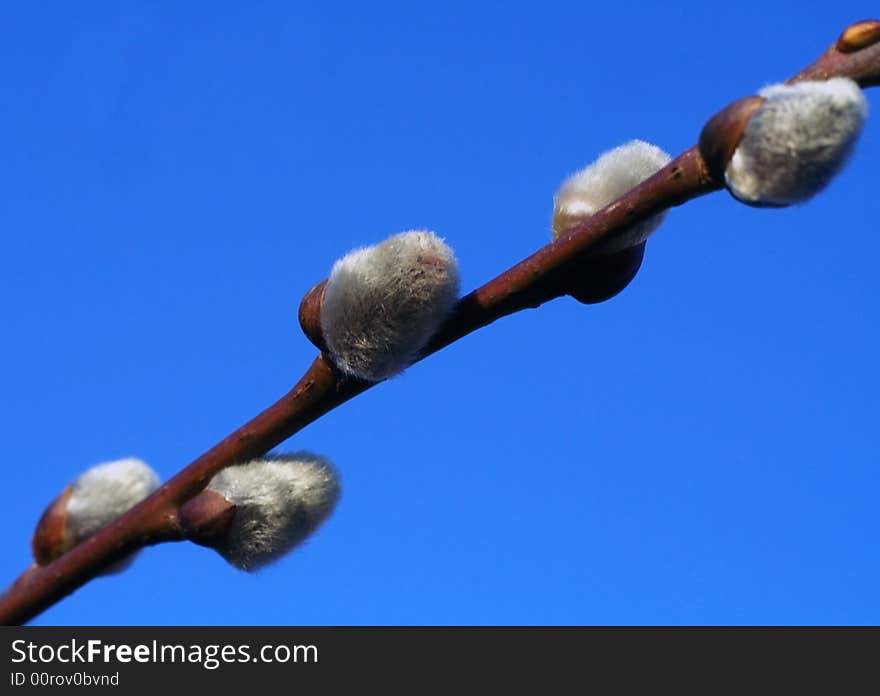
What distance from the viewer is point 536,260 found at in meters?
1.47

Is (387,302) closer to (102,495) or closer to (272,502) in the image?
(272,502)

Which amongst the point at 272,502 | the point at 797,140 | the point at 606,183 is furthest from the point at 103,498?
the point at 797,140

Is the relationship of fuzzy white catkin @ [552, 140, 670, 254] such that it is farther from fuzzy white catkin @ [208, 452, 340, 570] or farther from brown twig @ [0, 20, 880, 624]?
fuzzy white catkin @ [208, 452, 340, 570]

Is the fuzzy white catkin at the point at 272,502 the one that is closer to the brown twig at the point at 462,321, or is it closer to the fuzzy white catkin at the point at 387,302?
the brown twig at the point at 462,321

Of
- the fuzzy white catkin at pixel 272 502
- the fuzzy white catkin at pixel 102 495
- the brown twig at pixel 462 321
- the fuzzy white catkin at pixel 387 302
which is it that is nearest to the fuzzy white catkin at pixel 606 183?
the brown twig at pixel 462 321

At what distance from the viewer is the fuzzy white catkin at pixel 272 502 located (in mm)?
1648

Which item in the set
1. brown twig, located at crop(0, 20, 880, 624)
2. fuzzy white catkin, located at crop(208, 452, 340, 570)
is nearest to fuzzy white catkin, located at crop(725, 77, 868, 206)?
brown twig, located at crop(0, 20, 880, 624)

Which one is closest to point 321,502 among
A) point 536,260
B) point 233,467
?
point 233,467

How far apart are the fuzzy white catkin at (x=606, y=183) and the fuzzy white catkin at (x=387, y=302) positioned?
0.22 metres

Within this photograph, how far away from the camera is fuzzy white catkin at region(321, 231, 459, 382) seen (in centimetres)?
146

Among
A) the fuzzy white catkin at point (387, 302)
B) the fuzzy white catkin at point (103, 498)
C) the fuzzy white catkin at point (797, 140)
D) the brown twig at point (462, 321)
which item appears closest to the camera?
the fuzzy white catkin at point (797, 140)
